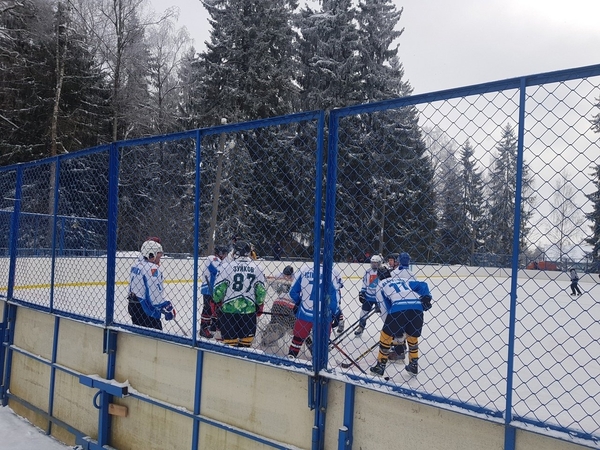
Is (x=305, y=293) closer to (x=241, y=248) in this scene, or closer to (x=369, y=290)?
(x=241, y=248)

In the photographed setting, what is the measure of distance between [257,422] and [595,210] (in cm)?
201

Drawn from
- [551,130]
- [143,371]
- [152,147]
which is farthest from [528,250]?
[152,147]

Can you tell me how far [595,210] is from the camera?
89.7 inches

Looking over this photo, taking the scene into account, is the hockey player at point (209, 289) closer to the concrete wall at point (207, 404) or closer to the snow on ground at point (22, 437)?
the concrete wall at point (207, 404)

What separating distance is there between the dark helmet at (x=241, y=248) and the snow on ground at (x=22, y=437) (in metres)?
2.16

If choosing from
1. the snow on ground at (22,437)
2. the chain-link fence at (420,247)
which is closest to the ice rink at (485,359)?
the chain-link fence at (420,247)

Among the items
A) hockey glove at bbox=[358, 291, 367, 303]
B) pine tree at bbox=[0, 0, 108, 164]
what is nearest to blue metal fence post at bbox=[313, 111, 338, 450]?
hockey glove at bbox=[358, 291, 367, 303]

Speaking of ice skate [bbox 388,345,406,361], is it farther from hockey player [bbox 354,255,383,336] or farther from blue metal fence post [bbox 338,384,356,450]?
blue metal fence post [bbox 338,384,356,450]

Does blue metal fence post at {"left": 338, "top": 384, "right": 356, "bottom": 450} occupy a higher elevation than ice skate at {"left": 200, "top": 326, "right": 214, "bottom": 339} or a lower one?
higher

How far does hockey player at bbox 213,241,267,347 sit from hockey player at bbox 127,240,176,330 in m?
0.52

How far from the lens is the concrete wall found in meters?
2.32

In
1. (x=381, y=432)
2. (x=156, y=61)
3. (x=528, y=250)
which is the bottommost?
(x=381, y=432)

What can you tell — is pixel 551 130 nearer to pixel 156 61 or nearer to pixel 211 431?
pixel 211 431

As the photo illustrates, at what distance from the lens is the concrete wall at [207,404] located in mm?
2316
